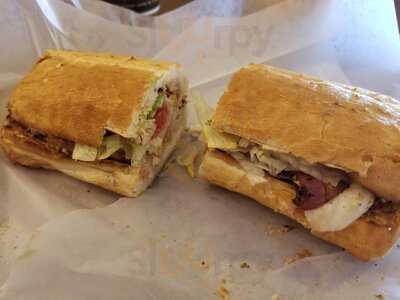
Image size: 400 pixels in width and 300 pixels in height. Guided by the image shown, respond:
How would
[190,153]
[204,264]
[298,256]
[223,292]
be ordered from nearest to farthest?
[223,292], [204,264], [298,256], [190,153]

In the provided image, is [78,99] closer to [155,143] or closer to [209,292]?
[155,143]

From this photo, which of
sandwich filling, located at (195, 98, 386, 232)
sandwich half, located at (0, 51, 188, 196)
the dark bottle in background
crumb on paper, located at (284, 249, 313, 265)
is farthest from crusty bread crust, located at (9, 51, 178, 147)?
the dark bottle in background

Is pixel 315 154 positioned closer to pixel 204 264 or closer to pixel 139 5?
pixel 204 264

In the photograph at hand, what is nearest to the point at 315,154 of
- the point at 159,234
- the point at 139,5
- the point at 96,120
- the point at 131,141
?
the point at 159,234

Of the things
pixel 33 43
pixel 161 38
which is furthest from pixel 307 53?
pixel 33 43

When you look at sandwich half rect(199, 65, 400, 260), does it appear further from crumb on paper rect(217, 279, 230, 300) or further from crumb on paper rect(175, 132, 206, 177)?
crumb on paper rect(217, 279, 230, 300)

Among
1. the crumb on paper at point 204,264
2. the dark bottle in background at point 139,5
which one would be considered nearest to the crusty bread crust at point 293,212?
the crumb on paper at point 204,264

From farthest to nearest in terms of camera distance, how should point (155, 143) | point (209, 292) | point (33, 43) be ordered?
1. point (33, 43)
2. point (155, 143)
3. point (209, 292)
